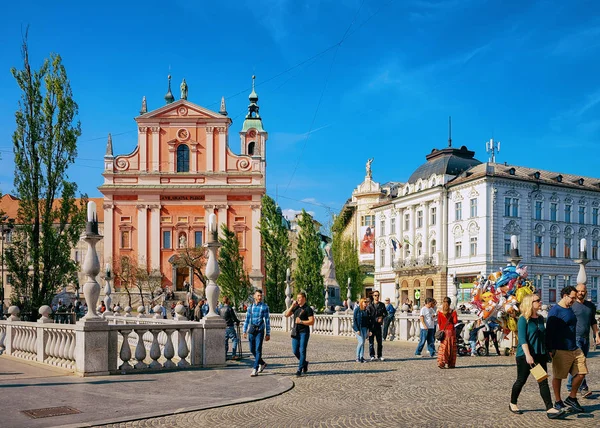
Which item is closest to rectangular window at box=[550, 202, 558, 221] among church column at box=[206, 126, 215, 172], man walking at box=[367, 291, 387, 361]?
church column at box=[206, 126, 215, 172]

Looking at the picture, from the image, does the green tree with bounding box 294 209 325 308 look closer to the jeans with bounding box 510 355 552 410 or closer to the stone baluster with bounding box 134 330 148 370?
the stone baluster with bounding box 134 330 148 370

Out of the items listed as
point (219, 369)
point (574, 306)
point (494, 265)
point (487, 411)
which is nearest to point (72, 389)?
point (219, 369)

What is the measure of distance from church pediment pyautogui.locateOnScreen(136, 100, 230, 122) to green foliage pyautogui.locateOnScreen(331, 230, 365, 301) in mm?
19880

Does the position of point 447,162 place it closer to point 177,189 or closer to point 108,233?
point 177,189

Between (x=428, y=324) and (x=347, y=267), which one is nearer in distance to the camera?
(x=428, y=324)

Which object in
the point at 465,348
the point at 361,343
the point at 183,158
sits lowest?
the point at 465,348

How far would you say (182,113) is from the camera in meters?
62.8

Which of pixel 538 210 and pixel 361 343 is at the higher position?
pixel 538 210

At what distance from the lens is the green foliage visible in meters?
71.7

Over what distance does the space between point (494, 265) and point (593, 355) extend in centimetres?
3487

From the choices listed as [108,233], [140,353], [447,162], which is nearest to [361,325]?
[140,353]

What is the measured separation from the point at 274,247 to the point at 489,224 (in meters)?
19.2

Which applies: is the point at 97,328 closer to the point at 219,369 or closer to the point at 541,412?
the point at 219,369

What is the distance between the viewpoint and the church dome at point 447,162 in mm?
59375
